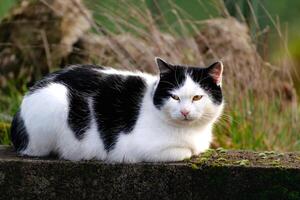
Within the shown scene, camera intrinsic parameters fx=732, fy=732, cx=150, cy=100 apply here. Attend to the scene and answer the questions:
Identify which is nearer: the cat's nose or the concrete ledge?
the cat's nose

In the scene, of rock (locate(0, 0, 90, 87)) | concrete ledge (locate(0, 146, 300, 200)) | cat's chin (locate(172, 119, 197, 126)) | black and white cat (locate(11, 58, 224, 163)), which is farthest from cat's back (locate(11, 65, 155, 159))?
rock (locate(0, 0, 90, 87))

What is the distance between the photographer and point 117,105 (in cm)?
386

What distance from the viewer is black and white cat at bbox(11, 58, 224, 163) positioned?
368cm

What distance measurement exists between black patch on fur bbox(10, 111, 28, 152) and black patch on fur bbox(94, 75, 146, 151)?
0.42 m

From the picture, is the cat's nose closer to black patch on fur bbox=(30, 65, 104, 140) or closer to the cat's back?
the cat's back

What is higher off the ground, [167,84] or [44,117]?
[167,84]

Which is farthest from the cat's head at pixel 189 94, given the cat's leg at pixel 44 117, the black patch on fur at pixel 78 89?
the cat's leg at pixel 44 117

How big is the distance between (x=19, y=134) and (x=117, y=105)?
59cm

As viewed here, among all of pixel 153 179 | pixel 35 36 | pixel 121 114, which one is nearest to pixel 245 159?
pixel 153 179

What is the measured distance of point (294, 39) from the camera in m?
10.1

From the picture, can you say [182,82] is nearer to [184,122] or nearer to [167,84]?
[167,84]

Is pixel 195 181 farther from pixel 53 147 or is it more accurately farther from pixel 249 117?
pixel 249 117

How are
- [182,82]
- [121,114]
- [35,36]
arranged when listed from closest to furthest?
[182,82] → [121,114] → [35,36]

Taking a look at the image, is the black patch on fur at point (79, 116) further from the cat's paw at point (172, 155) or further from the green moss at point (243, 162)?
the green moss at point (243, 162)
